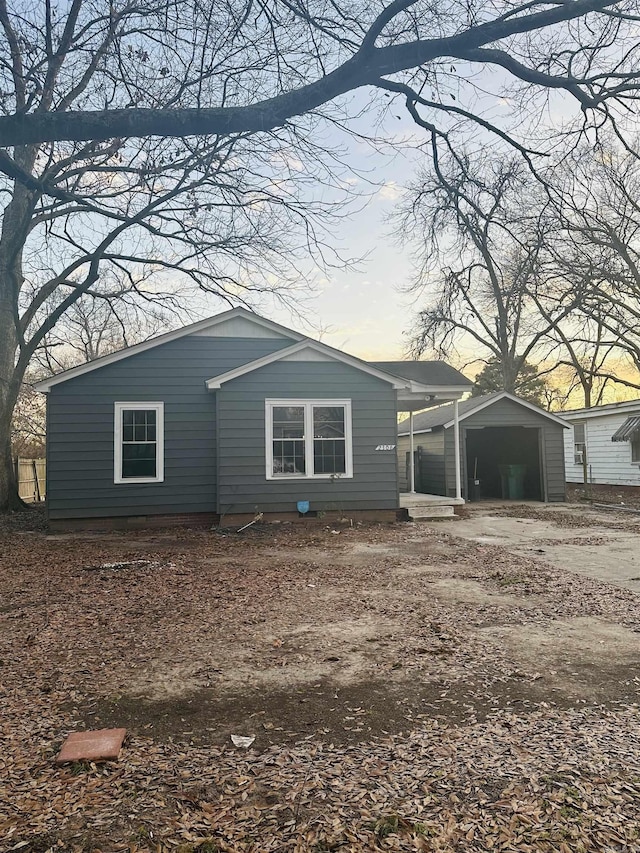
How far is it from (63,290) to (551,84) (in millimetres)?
21363

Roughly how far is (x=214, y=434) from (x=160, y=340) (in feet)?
7.48

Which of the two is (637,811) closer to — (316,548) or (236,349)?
(316,548)

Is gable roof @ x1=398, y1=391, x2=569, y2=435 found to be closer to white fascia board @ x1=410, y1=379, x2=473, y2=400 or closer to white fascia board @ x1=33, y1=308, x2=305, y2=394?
white fascia board @ x1=410, y1=379, x2=473, y2=400

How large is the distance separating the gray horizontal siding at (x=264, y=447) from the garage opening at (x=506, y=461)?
6.74 m

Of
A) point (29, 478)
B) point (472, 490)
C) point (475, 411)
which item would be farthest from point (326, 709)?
point (29, 478)

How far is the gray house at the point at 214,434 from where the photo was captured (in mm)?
11812

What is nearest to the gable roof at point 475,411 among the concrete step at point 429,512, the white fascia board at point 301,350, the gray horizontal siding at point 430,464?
the gray horizontal siding at point 430,464

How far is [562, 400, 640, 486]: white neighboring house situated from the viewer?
18.9m

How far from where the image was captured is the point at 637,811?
234 centimetres

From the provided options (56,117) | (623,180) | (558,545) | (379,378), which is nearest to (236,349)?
(379,378)

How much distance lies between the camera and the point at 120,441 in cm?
1204

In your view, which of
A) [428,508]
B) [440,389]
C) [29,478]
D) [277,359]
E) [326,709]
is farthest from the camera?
[29,478]

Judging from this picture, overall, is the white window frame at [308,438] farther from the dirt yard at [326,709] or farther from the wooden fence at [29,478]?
the wooden fence at [29,478]

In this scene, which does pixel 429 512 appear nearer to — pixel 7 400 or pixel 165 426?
pixel 165 426
